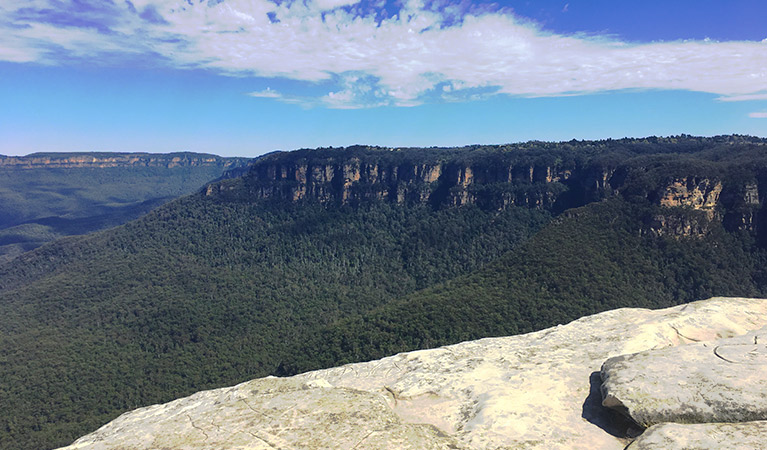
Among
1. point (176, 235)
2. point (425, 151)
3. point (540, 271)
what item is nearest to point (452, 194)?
point (425, 151)

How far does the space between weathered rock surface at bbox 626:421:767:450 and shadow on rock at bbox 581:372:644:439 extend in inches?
35.7

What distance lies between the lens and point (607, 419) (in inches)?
333

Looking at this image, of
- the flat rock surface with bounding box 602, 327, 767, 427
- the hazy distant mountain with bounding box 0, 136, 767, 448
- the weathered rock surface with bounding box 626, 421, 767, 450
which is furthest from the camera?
the hazy distant mountain with bounding box 0, 136, 767, 448

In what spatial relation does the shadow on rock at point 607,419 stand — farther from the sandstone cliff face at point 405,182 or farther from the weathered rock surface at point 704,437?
the sandstone cliff face at point 405,182

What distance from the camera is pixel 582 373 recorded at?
10375 millimetres

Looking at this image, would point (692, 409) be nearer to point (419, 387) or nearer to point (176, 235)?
point (419, 387)

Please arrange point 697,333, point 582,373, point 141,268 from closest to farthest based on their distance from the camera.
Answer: point 582,373 → point 697,333 → point 141,268

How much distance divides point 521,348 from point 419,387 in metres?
3.84

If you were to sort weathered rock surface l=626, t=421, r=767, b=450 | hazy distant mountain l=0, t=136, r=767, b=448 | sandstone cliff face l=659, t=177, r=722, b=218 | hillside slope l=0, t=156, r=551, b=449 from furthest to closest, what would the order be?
1. sandstone cliff face l=659, t=177, r=722, b=218
2. hillside slope l=0, t=156, r=551, b=449
3. hazy distant mountain l=0, t=136, r=767, b=448
4. weathered rock surface l=626, t=421, r=767, b=450

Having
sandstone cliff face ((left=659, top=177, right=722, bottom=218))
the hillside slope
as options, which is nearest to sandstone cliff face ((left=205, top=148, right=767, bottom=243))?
sandstone cliff face ((left=659, top=177, right=722, bottom=218))

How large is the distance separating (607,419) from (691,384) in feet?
5.63

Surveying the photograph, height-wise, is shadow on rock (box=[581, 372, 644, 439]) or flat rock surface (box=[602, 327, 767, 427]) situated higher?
flat rock surface (box=[602, 327, 767, 427])

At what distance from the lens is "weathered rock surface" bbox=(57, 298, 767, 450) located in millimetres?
7688

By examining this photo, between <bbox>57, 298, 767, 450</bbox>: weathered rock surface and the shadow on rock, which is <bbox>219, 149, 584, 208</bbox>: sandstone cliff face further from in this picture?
the shadow on rock
